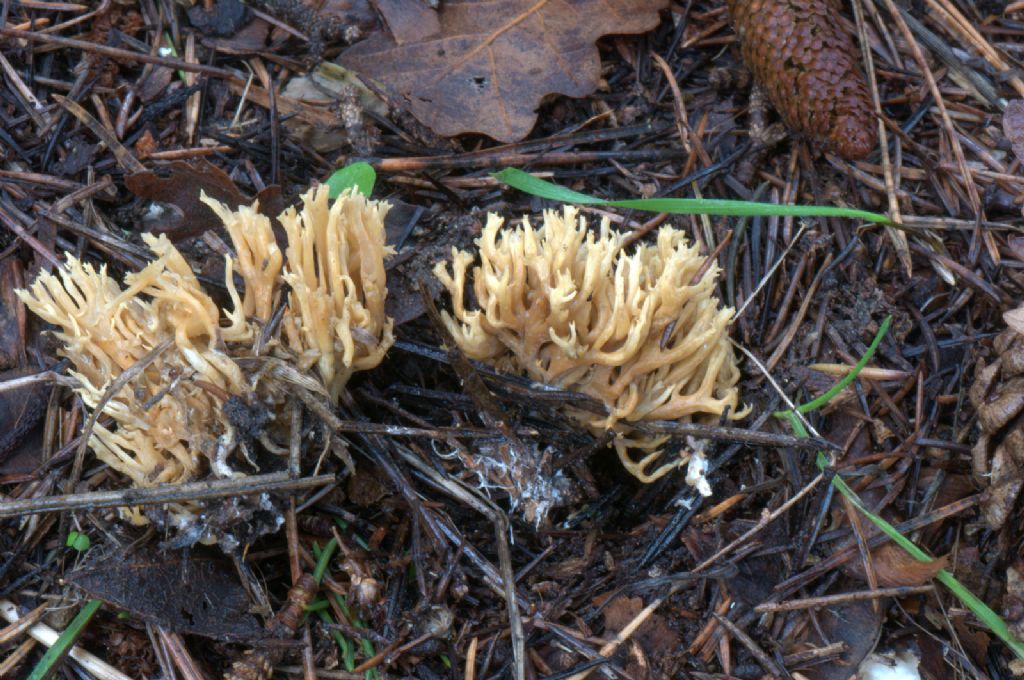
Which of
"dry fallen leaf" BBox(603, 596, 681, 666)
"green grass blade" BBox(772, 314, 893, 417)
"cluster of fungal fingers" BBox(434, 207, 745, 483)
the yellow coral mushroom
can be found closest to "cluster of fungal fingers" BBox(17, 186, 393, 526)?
the yellow coral mushroom

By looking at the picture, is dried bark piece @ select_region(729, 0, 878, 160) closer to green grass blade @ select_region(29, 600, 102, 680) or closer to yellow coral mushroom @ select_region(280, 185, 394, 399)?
yellow coral mushroom @ select_region(280, 185, 394, 399)

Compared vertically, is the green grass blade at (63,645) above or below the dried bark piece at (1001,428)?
below

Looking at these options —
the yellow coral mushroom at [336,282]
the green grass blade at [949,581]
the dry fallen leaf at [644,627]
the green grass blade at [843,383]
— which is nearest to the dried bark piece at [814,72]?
the green grass blade at [843,383]

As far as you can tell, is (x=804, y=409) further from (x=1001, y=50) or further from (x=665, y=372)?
(x=1001, y=50)

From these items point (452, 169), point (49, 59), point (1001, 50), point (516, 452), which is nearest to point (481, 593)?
point (516, 452)

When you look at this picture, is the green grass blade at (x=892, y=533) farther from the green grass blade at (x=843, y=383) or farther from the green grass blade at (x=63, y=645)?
the green grass blade at (x=63, y=645)
